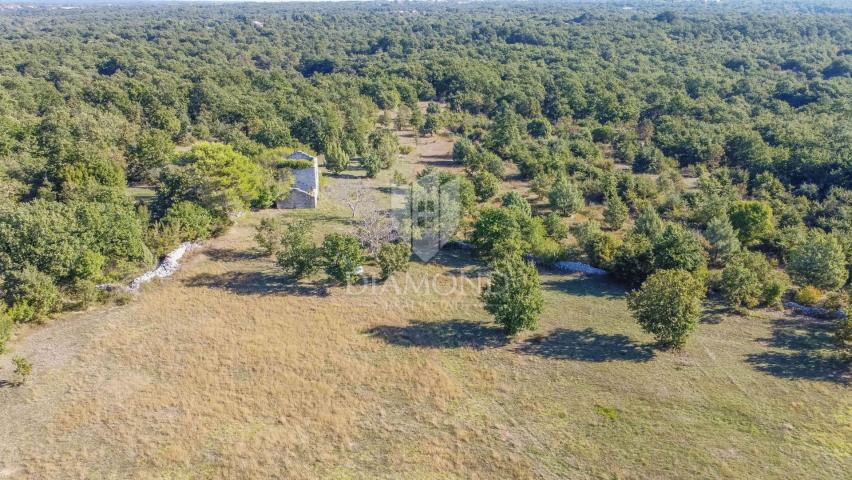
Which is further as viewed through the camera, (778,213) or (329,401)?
(778,213)

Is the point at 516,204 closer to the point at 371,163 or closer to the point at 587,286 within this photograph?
the point at 587,286

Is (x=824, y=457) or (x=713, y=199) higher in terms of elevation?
(x=713, y=199)

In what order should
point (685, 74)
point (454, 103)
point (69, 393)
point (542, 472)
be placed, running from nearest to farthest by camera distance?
point (542, 472) < point (69, 393) < point (454, 103) < point (685, 74)

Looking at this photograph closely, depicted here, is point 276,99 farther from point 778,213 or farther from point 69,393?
point 778,213

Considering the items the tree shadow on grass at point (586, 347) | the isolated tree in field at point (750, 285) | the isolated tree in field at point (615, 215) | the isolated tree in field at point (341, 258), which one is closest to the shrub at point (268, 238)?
the isolated tree in field at point (341, 258)

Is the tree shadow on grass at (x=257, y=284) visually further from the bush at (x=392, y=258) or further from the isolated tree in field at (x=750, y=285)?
the isolated tree in field at (x=750, y=285)

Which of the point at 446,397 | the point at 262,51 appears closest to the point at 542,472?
the point at 446,397

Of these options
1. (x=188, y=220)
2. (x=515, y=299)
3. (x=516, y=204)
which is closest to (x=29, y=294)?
(x=188, y=220)
